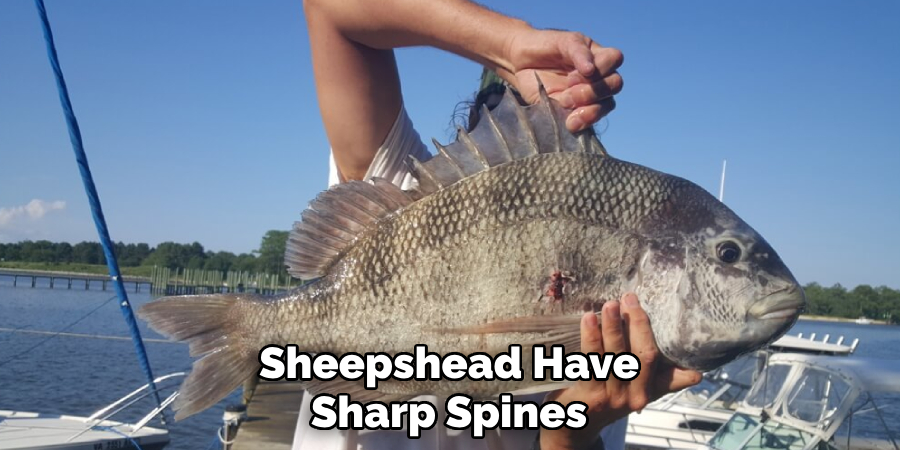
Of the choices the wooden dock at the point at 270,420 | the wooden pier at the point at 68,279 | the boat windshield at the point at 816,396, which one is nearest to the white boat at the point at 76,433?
the wooden dock at the point at 270,420

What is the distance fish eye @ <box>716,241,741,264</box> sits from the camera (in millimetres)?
1841

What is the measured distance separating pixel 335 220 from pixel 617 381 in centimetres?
102

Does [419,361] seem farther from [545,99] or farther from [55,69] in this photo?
[55,69]

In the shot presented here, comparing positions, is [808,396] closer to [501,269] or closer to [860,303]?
[501,269]

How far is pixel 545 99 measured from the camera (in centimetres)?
192

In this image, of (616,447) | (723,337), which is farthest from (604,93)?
(616,447)

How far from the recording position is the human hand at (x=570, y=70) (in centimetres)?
177

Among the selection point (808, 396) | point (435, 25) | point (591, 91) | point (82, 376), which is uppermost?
point (435, 25)

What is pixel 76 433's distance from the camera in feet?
29.4

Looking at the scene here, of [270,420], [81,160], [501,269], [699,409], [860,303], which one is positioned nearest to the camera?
[501,269]

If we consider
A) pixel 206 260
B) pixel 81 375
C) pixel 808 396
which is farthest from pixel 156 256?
pixel 808 396

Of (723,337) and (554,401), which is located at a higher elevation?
(723,337)

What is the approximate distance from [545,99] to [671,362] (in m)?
0.86

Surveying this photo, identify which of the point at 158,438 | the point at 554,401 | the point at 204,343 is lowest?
the point at 158,438
